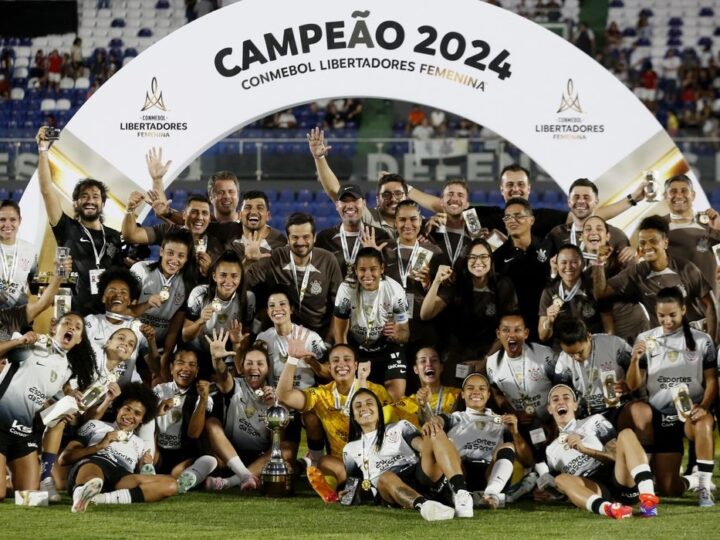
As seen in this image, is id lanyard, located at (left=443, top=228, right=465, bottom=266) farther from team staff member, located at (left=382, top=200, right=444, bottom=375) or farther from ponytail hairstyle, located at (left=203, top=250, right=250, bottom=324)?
ponytail hairstyle, located at (left=203, top=250, right=250, bottom=324)

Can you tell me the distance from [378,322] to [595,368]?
1.42m

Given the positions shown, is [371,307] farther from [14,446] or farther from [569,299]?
[14,446]

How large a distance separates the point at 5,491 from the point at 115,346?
1.12m

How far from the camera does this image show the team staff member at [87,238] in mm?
9055

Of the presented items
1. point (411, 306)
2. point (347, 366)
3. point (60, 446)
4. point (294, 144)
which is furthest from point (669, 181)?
point (294, 144)

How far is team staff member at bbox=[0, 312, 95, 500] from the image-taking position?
25.6ft

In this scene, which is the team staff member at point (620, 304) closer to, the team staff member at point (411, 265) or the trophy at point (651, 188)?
the trophy at point (651, 188)

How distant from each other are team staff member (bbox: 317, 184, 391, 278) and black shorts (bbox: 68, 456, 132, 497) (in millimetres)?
2065

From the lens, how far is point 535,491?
26.1 feet

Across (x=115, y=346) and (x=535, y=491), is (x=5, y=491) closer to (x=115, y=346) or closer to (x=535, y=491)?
(x=115, y=346)

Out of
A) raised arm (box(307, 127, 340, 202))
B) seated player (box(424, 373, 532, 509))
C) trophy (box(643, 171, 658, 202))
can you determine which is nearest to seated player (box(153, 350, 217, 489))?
seated player (box(424, 373, 532, 509))

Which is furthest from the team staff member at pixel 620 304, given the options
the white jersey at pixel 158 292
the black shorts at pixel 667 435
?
the white jersey at pixel 158 292

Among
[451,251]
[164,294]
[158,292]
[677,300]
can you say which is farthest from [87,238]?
[677,300]

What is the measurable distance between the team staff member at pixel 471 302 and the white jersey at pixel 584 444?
97cm
